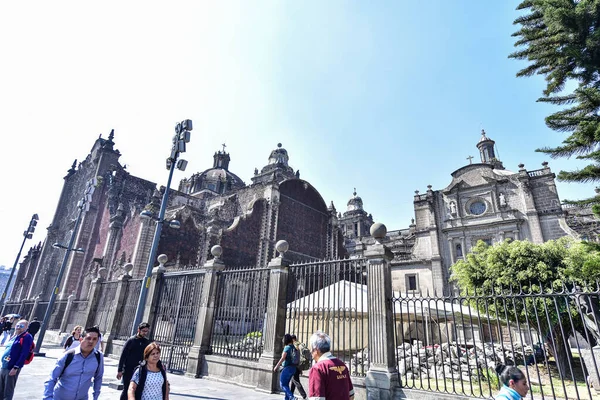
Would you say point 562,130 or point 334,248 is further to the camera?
point 334,248

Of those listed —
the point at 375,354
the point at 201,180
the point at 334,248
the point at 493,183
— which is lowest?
the point at 375,354

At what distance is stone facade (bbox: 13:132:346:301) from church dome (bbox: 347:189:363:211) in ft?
99.4

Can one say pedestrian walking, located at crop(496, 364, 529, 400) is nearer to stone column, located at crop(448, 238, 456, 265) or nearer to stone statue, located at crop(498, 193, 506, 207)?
stone column, located at crop(448, 238, 456, 265)

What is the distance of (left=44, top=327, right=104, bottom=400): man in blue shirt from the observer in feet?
12.2

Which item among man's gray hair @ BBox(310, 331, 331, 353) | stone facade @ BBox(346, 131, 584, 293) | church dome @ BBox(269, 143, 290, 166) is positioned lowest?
man's gray hair @ BBox(310, 331, 331, 353)

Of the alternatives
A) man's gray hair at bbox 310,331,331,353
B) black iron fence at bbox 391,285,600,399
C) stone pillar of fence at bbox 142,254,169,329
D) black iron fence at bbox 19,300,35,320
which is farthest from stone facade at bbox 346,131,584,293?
black iron fence at bbox 19,300,35,320

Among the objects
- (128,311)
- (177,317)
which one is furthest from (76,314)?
(177,317)

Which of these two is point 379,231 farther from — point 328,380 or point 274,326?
point 328,380

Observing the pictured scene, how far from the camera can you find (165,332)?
36.0 ft

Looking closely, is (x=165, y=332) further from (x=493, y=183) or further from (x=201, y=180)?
(x=201, y=180)

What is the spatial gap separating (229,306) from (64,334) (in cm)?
1412

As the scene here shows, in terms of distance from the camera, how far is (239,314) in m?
9.29

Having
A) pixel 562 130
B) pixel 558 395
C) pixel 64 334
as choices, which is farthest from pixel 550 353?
pixel 64 334

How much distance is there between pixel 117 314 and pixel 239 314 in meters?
6.85
